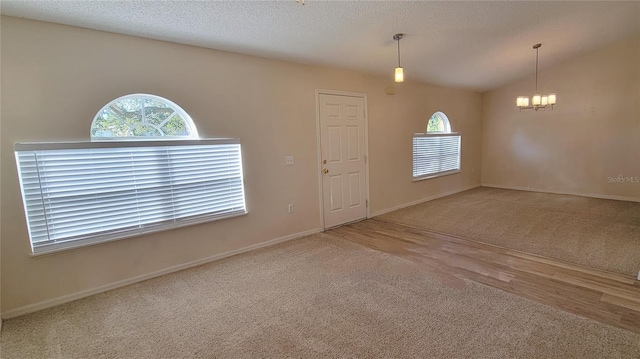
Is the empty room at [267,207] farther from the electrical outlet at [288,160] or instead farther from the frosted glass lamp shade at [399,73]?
the frosted glass lamp shade at [399,73]

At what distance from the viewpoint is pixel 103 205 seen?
2.74 meters

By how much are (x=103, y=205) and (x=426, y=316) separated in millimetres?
3032

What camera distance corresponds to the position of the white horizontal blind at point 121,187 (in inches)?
97.3

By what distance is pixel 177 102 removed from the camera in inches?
120

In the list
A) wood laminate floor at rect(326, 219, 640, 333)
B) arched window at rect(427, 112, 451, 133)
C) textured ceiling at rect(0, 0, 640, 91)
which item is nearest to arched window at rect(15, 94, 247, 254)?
textured ceiling at rect(0, 0, 640, 91)

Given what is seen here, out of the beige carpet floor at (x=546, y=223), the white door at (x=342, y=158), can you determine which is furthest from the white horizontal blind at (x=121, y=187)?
the beige carpet floor at (x=546, y=223)

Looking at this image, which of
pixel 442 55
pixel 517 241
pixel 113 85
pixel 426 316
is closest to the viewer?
pixel 426 316

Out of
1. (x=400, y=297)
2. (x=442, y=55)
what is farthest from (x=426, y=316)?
(x=442, y=55)

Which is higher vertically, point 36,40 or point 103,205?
point 36,40

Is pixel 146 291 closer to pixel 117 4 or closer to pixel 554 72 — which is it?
pixel 117 4

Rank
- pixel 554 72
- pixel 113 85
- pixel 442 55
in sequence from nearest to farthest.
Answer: pixel 113 85 → pixel 442 55 → pixel 554 72

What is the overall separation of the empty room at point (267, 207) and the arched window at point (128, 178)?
16mm

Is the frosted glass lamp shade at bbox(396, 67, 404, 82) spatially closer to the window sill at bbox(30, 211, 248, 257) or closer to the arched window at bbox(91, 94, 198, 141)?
the arched window at bbox(91, 94, 198, 141)

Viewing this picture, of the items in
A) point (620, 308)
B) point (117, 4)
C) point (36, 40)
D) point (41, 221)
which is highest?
point (117, 4)
